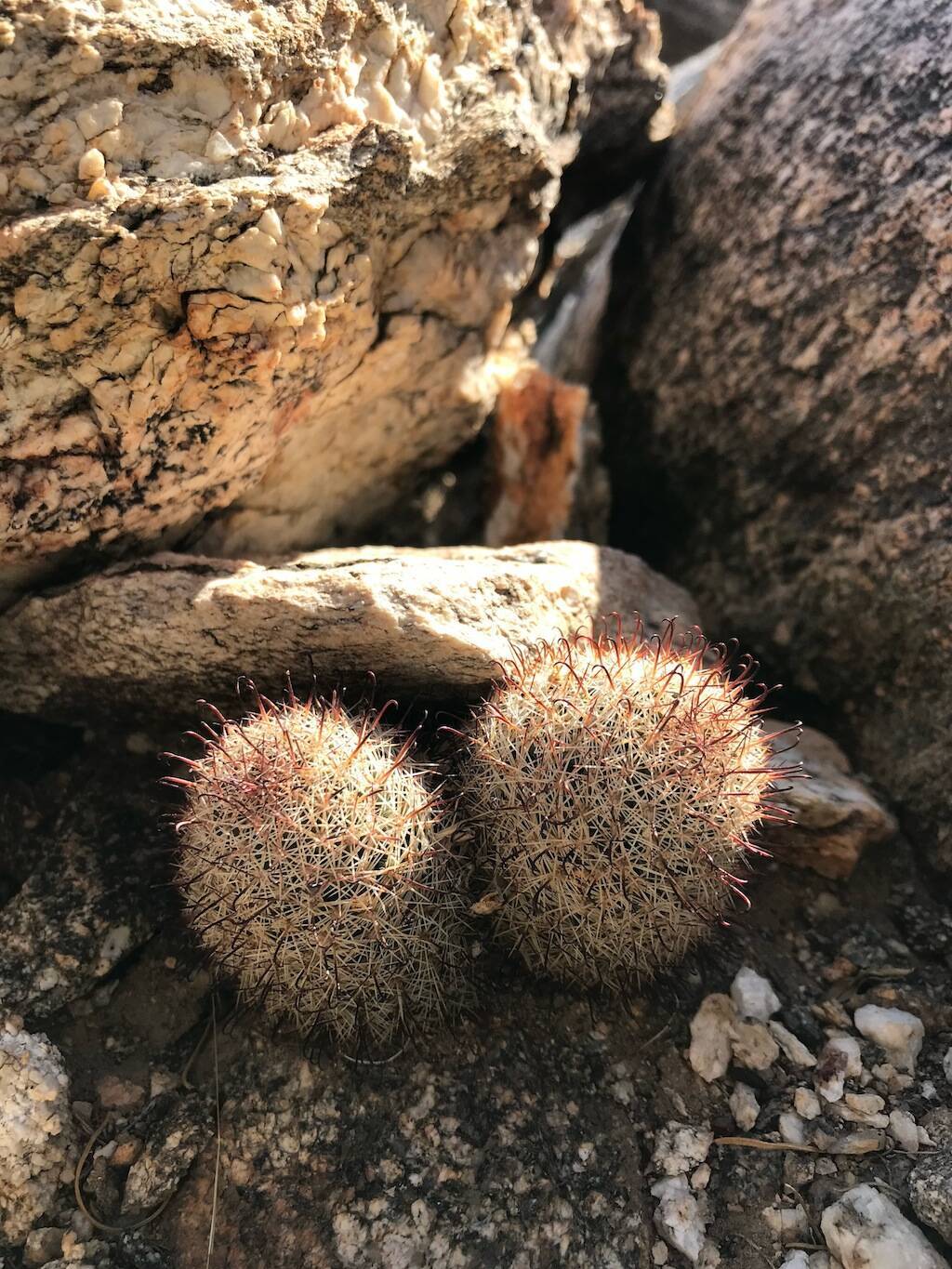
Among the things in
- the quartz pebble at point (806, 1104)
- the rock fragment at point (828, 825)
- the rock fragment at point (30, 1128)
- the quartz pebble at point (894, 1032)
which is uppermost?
the rock fragment at point (828, 825)

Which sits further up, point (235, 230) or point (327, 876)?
point (235, 230)

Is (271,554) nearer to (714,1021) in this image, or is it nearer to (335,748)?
(335,748)

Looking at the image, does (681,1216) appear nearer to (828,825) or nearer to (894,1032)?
(894,1032)

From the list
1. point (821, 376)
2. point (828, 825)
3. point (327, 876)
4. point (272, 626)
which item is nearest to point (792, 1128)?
point (828, 825)

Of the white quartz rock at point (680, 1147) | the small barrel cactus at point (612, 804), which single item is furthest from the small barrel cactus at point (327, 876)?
the white quartz rock at point (680, 1147)

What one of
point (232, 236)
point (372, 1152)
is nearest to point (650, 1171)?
point (372, 1152)

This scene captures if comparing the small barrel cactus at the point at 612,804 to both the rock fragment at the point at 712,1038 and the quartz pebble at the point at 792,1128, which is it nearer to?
the rock fragment at the point at 712,1038

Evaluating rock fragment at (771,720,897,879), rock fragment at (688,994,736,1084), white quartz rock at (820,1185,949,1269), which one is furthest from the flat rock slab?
white quartz rock at (820,1185,949,1269)
